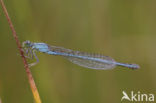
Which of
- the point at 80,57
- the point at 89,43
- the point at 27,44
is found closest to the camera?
the point at 27,44

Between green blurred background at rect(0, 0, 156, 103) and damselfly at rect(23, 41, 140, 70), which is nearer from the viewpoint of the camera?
damselfly at rect(23, 41, 140, 70)

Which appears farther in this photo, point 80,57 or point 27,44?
point 80,57

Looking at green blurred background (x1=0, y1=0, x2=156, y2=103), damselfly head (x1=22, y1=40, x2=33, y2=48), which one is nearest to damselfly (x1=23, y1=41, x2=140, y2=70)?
damselfly head (x1=22, y1=40, x2=33, y2=48)

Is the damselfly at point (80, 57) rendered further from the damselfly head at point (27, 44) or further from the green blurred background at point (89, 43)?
the green blurred background at point (89, 43)

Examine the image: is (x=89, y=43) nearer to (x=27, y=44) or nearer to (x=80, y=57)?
(x=80, y=57)

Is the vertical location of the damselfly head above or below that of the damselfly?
above

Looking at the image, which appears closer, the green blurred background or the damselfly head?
the damselfly head

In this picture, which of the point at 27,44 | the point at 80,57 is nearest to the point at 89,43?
the point at 80,57

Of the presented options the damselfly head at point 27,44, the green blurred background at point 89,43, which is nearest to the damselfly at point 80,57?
the damselfly head at point 27,44

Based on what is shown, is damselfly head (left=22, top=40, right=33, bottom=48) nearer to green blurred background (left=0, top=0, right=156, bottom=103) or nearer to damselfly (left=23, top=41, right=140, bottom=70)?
damselfly (left=23, top=41, right=140, bottom=70)
